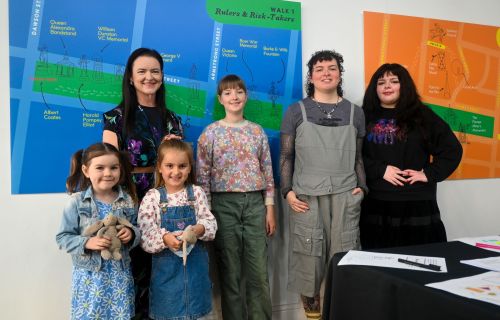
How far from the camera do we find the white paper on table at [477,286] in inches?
33.4

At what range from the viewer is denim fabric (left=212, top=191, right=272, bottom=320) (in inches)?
77.1

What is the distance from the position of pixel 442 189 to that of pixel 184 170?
2.06m

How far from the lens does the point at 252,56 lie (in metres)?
2.29

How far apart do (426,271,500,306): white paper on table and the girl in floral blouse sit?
3.74 feet

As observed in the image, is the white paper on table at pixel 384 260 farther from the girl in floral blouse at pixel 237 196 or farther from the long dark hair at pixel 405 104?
the long dark hair at pixel 405 104

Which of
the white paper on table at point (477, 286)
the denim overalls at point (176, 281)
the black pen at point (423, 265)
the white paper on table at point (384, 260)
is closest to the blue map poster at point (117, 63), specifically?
the denim overalls at point (176, 281)

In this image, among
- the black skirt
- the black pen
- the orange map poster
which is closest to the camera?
the black pen

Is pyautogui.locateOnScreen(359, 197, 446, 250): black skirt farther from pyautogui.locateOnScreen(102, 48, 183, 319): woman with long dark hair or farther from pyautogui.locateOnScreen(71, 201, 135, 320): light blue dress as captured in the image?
pyautogui.locateOnScreen(71, 201, 135, 320): light blue dress

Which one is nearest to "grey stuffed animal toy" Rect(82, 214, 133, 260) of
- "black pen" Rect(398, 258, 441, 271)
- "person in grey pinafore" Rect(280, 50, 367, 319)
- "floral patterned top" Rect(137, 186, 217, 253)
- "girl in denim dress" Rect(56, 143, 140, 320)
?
"girl in denim dress" Rect(56, 143, 140, 320)

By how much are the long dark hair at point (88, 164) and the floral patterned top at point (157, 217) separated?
0.26 ft

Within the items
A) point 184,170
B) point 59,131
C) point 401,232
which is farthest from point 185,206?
point 401,232

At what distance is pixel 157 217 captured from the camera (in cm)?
162

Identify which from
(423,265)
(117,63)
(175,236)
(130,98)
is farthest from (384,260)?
(117,63)

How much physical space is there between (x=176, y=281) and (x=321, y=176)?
34.0 inches
